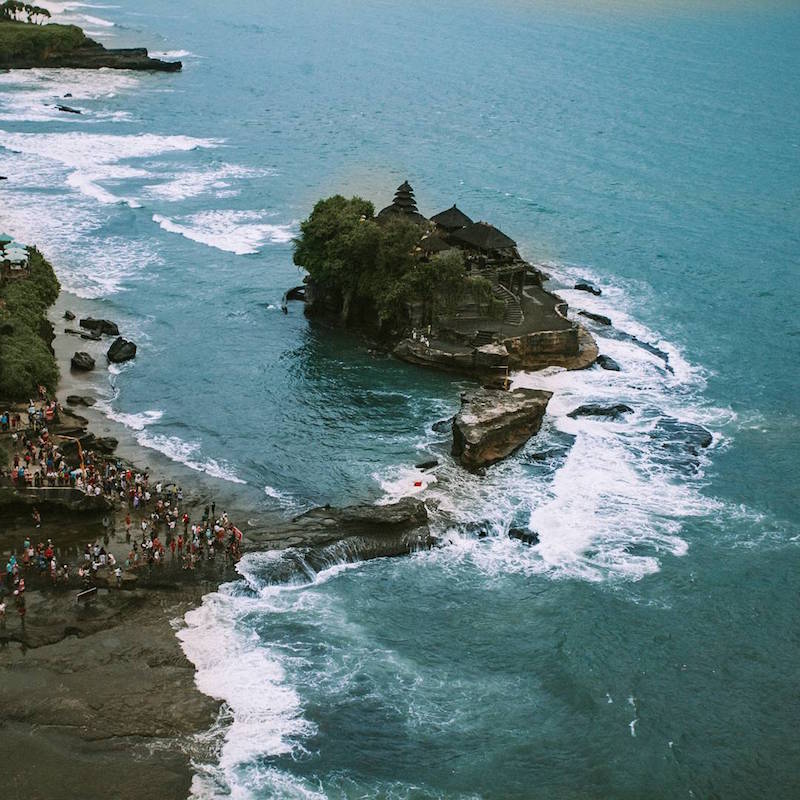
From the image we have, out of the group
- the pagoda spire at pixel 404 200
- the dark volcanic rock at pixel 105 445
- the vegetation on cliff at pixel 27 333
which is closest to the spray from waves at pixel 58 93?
the vegetation on cliff at pixel 27 333

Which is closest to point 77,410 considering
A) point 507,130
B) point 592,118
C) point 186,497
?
point 186,497

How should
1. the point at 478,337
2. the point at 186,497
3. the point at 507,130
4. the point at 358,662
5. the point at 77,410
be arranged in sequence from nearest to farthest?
the point at 358,662 → the point at 186,497 → the point at 77,410 → the point at 478,337 → the point at 507,130

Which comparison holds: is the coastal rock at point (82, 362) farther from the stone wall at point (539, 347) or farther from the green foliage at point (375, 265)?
the stone wall at point (539, 347)

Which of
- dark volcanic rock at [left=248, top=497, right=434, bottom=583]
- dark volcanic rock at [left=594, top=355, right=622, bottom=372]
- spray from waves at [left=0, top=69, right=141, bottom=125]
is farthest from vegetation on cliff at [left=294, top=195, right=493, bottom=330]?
spray from waves at [left=0, top=69, right=141, bottom=125]

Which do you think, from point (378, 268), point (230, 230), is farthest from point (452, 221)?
point (230, 230)

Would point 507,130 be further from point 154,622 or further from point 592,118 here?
point 154,622

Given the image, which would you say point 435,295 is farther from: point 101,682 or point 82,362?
point 101,682

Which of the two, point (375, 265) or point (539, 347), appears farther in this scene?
point (375, 265)
